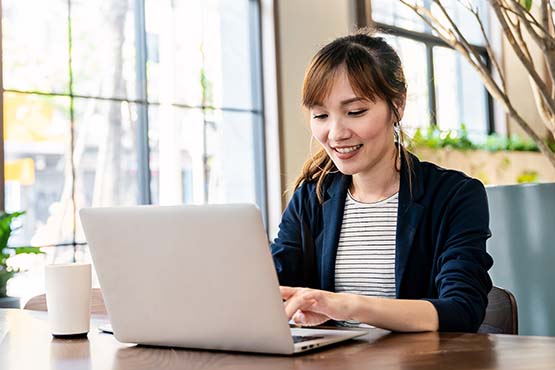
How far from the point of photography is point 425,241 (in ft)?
5.80

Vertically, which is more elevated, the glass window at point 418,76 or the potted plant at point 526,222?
the glass window at point 418,76

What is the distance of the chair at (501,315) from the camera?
163 centimetres

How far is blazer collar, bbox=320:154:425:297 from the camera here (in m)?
1.77

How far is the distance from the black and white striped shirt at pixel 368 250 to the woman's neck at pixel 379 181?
2 centimetres

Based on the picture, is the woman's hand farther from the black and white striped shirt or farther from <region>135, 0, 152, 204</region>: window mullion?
<region>135, 0, 152, 204</region>: window mullion

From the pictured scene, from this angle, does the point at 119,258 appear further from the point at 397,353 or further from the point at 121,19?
the point at 121,19

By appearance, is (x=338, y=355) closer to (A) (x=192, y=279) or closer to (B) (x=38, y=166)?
(A) (x=192, y=279)

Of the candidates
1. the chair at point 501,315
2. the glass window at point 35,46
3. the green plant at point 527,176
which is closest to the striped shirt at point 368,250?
the chair at point 501,315

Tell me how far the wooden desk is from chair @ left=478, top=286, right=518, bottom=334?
0.35 meters

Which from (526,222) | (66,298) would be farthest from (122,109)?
(66,298)

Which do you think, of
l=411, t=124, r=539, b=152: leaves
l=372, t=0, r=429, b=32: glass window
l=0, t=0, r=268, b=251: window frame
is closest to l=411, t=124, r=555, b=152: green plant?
l=411, t=124, r=539, b=152: leaves

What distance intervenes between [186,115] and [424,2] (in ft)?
10.4

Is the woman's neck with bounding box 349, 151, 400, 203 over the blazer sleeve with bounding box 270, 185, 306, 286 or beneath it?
over

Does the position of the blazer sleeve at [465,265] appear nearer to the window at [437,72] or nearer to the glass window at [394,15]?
the window at [437,72]
